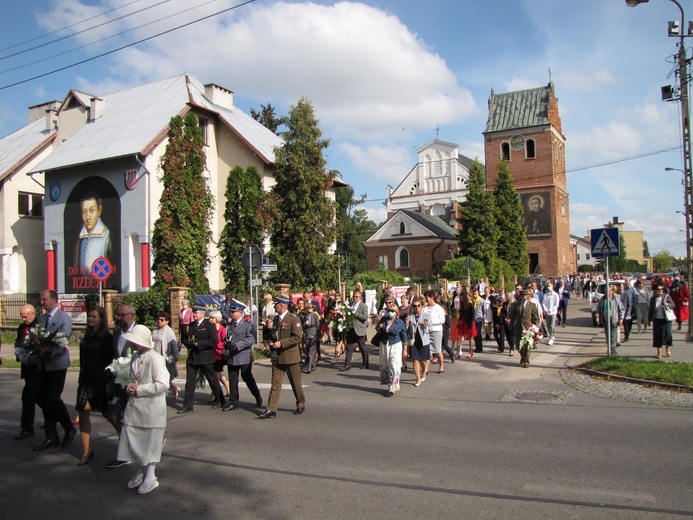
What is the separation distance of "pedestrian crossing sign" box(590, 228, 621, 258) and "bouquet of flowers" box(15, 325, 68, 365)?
36.6 feet

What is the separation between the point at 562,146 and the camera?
208 ft

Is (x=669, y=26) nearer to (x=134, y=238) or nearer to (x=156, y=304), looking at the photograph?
(x=156, y=304)

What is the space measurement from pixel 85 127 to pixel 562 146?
5073 centimetres

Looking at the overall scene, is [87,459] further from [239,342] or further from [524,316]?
[524,316]

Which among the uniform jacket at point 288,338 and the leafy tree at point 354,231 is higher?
the leafy tree at point 354,231

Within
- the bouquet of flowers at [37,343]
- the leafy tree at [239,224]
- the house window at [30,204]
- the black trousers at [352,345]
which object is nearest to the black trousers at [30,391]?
the bouquet of flowers at [37,343]

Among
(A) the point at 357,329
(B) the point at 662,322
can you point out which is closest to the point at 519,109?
(B) the point at 662,322

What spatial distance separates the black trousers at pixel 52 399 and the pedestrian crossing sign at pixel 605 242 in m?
11.2

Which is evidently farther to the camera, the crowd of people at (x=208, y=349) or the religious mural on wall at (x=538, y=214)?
the religious mural on wall at (x=538, y=214)

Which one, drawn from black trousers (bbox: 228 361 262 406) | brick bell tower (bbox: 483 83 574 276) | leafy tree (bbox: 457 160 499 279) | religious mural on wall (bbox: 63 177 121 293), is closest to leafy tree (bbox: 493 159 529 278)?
leafy tree (bbox: 457 160 499 279)

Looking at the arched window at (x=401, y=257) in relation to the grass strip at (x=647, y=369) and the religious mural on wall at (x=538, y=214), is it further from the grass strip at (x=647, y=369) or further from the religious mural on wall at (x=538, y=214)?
→ the grass strip at (x=647, y=369)

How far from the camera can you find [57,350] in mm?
7141

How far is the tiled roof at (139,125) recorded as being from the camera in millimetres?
25875

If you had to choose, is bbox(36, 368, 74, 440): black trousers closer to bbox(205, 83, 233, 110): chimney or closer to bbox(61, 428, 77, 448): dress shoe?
bbox(61, 428, 77, 448): dress shoe
